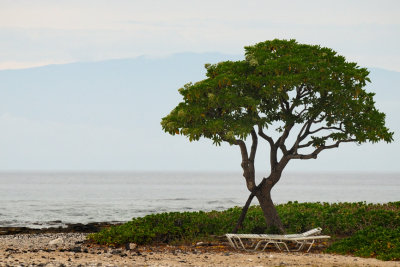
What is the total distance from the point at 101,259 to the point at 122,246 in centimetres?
378

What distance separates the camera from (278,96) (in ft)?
58.2

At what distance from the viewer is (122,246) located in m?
17.4

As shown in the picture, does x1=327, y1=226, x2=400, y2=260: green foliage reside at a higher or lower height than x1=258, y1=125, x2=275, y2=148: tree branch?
lower

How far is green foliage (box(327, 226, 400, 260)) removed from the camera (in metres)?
14.9

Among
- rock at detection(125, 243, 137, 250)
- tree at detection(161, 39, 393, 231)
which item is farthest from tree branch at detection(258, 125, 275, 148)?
rock at detection(125, 243, 137, 250)

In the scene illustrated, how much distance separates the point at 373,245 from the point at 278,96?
19.0 feet

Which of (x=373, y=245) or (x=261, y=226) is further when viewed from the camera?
(x=261, y=226)

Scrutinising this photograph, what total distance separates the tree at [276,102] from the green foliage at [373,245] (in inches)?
123

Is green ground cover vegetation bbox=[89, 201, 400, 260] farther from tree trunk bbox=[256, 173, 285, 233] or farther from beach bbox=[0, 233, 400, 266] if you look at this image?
beach bbox=[0, 233, 400, 266]

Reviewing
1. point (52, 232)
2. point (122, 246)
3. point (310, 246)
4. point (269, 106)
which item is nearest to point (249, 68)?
point (269, 106)

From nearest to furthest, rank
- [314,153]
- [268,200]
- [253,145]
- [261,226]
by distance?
[314,153] → [268,200] → [253,145] → [261,226]

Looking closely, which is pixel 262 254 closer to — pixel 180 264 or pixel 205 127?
pixel 180 264

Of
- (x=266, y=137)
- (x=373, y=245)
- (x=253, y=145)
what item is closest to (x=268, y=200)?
(x=253, y=145)

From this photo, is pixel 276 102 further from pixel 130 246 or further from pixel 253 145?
pixel 130 246
